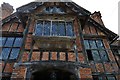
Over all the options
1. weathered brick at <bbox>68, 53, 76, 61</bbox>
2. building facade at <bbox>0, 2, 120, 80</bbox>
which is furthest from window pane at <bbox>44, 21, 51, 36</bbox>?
weathered brick at <bbox>68, 53, 76, 61</bbox>

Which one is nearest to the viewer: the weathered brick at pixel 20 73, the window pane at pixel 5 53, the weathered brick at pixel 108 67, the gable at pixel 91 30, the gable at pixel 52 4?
the weathered brick at pixel 20 73

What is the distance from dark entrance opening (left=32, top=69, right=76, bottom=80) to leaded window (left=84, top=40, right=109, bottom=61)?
7.63 ft

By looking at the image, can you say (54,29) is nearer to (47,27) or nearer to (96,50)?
(47,27)

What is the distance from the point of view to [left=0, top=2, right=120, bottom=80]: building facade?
712 centimetres

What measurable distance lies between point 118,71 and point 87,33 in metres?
2.97

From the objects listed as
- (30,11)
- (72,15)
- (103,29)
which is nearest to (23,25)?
(30,11)

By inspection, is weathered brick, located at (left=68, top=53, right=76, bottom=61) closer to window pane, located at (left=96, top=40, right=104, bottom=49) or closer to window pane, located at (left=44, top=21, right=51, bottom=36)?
window pane, located at (left=44, top=21, right=51, bottom=36)

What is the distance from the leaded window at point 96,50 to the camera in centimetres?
957

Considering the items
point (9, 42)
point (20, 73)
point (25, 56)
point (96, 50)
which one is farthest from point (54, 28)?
point (20, 73)

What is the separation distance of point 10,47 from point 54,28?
2633mm

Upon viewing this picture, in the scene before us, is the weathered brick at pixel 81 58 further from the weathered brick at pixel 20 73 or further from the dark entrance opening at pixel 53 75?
the weathered brick at pixel 20 73

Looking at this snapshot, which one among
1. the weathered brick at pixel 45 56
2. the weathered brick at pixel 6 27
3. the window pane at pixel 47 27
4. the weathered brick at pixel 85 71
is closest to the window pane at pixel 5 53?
the weathered brick at pixel 6 27

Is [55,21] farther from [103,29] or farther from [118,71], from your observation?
[118,71]

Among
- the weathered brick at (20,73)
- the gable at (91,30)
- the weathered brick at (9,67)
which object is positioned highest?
the gable at (91,30)
